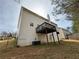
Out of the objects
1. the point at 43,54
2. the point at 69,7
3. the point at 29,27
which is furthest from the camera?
the point at 29,27

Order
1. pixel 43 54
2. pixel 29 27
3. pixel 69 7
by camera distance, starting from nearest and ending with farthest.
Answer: pixel 69 7, pixel 43 54, pixel 29 27

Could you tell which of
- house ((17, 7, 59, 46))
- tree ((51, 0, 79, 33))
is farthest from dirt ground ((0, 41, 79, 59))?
house ((17, 7, 59, 46))

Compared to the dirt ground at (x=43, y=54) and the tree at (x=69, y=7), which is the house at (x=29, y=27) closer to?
the dirt ground at (x=43, y=54)

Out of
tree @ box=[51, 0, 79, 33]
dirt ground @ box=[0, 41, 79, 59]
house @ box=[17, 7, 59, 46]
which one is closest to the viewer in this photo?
tree @ box=[51, 0, 79, 33]

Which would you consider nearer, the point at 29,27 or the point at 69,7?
the point at 69,7

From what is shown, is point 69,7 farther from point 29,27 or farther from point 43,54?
point 29,27

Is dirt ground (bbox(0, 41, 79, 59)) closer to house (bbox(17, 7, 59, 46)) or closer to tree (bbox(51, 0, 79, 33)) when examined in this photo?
tree (bbox(51, 0, 79, 33))

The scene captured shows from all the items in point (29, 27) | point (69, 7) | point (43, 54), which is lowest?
point (43, 54)

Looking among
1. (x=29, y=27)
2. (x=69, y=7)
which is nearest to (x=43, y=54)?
(x=69, y=7)

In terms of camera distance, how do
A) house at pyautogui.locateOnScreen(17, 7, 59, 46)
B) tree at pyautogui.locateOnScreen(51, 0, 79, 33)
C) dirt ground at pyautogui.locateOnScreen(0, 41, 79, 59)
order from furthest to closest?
1. house at pyautogui.locateOnScreen(17, 7, 59, 46)
2. dirt ground at pyautogui.locateOnScreen(0, 41, 79, 59)
3. tree at pyautogui.locateOnScreen(51, 0, 79, 33)

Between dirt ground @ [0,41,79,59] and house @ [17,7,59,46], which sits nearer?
dirt ground @ [0,41,79,59]

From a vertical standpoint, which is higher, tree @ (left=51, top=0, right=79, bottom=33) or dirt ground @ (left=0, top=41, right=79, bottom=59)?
tree @ (left=51, top=0, right=79, bottom=33)

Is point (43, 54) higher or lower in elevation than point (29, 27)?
lower

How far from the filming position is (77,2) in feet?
32.6
